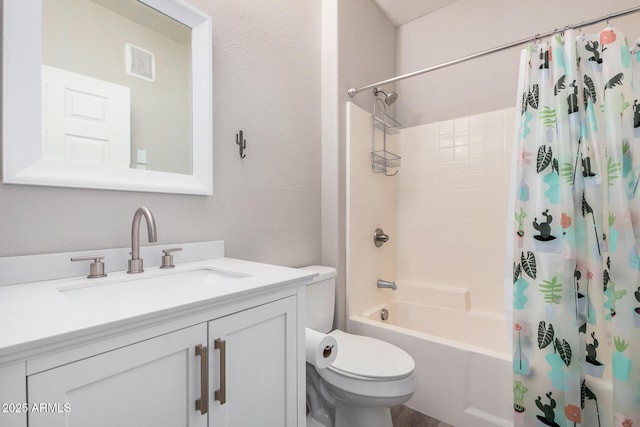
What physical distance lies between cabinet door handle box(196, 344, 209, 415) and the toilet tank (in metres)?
0.84

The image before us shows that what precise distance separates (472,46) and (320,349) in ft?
7.42

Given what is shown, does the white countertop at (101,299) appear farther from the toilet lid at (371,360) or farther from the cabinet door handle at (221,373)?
the toilet lid at (371,360)

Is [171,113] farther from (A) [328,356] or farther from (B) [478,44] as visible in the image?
(B) [478,44]

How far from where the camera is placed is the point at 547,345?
1132 mm

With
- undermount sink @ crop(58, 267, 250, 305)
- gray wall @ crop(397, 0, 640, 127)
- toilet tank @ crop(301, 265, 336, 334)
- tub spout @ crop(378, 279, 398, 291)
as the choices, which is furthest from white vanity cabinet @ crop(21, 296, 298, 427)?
gray wall @ crop(397, 0, 640, 127)

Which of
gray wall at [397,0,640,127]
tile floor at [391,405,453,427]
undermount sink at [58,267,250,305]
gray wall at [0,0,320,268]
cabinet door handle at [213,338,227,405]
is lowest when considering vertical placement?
tile floor at [391,405,453,427]

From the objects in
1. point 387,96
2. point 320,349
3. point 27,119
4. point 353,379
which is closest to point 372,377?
point 353,379

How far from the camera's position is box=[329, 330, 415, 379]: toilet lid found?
3.81 ft

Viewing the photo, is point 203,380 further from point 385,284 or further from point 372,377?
point 385,284

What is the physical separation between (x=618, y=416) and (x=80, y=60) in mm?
2099

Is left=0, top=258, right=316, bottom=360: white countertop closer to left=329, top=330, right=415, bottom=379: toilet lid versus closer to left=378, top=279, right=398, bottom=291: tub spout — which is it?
left=329, top=330, right=415, bottom=379: toilet lid

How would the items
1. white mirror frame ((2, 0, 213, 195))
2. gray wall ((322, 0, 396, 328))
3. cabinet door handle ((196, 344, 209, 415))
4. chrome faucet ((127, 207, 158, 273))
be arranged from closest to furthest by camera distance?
cabinet door handle ((196, 344, 209, 415))
white mirror frame ((2, 0, 213, 195))
chrome faucet ((127, 207, 158, 273))
gray wall ((322, 0, 396, 328))

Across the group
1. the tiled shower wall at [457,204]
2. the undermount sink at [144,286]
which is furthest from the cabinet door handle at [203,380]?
the tiled shower wall at [457,204]

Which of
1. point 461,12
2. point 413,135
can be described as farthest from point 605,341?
point 461,12
